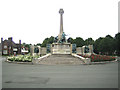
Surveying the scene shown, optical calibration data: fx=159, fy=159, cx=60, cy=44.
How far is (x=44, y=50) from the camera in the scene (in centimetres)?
5672

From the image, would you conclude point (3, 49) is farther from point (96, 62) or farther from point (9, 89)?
point (9, 89)

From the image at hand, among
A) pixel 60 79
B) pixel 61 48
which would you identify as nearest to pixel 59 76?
pixel 60 79

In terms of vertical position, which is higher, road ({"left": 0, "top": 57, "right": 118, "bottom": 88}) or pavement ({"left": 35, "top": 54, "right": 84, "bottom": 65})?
road ({"left": 0, "top": 57, "right": 118, "bottom": 88})

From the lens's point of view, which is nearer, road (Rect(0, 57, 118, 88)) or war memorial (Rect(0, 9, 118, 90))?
road (Rect(0, 57, 118, 88))

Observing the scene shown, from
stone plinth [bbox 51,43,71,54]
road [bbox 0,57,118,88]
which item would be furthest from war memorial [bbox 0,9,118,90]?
stone plinth [bbox 51,43,71,54]

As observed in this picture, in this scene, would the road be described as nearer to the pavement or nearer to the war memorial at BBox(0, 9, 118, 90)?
the war memorial at BBox(0, 9, 118, 90)

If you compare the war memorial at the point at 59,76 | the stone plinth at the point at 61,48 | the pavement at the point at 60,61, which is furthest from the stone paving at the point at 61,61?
the stone plinth at the point at 61,48

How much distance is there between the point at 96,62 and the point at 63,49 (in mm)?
22894

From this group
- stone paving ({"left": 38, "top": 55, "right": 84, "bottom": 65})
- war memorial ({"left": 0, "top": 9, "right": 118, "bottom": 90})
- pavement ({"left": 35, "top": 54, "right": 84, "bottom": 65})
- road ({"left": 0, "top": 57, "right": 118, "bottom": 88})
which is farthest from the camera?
stone paving ({"left": 38, "top": 55, "right": 84, "bottom": 65})

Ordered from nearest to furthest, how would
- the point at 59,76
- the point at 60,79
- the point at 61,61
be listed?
the point at 60,79, the point at 59,76, the point at 61,61

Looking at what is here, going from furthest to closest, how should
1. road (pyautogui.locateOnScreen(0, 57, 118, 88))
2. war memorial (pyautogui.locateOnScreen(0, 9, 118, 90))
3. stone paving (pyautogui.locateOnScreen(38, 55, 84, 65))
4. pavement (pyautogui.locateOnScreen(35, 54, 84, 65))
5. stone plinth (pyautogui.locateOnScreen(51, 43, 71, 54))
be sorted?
stone plinth (pyautogui.locateOnScreen(51, 43, 71, 54)), stone paving (pyautogui.locateOnScreen(38, 55, 84, 65)), pavement (pyautogui.locateOnScreen(35, 54, 84, 65)), war memorial (pyautogui.locateOnScreen(0, 9, 118, 90)), road (pyautogui.locateOnScreen(0, 57, 118, 88))

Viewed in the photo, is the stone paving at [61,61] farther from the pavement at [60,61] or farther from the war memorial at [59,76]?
the war memorial at [59,76]

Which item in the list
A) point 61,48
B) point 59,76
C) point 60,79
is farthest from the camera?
point 61,48

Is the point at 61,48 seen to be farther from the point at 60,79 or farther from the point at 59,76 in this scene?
the point at 60,79
